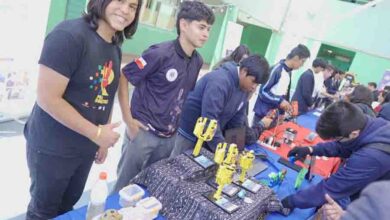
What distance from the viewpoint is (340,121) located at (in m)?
1.33

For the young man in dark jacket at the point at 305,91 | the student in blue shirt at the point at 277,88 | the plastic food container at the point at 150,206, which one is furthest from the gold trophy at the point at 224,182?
the young man in dark jacket at the point at 305,91

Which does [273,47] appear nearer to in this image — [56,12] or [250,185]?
[56,12]

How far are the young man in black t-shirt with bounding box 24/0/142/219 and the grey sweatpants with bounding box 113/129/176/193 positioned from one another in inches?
12.4

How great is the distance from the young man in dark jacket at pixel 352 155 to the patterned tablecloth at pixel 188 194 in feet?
0.69

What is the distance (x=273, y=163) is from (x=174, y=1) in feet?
17.2

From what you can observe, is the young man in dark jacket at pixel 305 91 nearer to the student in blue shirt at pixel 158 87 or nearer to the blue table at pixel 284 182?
the blue table at pixel 284 182

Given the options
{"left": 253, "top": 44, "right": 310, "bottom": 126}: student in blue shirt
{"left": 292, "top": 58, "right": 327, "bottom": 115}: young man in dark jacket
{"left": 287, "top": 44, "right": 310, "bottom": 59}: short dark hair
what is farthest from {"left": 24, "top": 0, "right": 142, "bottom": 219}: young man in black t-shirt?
{"left": 292, "top": 58, "right": 327, "bottom": 115}: young man in dark jacket

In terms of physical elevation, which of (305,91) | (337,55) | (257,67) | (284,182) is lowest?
(284,182)

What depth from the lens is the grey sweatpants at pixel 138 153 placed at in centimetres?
144

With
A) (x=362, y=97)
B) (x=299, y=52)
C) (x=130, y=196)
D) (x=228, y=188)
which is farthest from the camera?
(x=299, y=52)

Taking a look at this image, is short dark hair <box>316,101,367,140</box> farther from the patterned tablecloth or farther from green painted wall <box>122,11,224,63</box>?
green painted wall <box>122,11,224,63</box>

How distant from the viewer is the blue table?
1389 millimetres

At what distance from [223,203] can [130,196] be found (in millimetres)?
340

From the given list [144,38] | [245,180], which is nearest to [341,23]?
[144,38]
